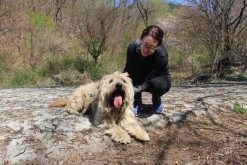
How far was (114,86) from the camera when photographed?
4.62m

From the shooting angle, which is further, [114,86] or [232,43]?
[232,43]

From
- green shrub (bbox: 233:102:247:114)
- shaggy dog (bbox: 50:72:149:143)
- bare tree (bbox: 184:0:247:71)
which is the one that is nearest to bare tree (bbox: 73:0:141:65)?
bare tree (bbox: 184:0:247:71)

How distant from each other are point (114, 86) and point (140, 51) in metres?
0.98

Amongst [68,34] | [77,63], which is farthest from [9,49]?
[77,63]

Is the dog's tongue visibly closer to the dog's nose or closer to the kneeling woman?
the dog's nose

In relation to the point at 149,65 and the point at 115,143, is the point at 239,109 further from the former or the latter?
the point at 115,143

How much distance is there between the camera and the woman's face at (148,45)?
16.6 ft

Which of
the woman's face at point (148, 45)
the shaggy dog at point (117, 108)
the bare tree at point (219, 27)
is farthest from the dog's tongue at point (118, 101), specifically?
the bare tree at point (219, 27)

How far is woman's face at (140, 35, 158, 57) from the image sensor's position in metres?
5.05

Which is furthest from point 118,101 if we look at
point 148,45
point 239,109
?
point 239,109

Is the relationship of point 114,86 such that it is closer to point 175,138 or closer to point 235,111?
point 175,138

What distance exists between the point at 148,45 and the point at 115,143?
58.8 inches

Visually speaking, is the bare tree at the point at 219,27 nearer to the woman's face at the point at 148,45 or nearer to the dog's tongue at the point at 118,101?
the woman's face at the point at 148,45

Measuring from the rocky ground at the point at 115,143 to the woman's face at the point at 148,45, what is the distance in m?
1.09
